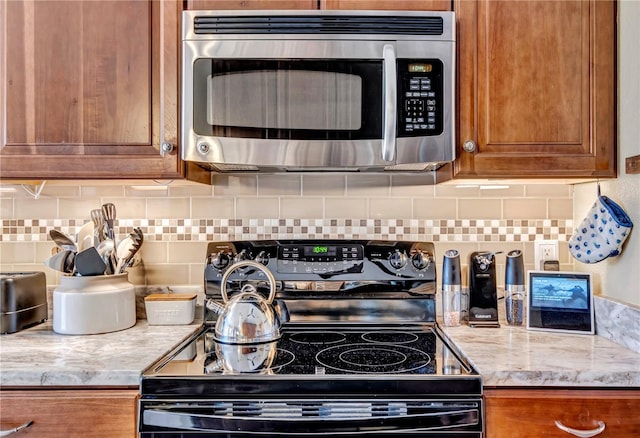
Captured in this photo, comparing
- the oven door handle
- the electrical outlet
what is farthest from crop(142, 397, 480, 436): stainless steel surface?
the electrical outlet

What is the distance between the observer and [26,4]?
1.38 meters

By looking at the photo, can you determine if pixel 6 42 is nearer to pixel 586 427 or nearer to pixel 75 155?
pixel 75 155

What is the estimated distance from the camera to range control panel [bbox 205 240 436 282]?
62.8 inches

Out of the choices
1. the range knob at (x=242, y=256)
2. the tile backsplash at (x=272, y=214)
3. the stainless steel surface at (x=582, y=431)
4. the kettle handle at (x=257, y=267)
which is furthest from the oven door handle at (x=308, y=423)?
the tile backsplash at (x=272, y=214)

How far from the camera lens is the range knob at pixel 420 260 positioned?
159 cm

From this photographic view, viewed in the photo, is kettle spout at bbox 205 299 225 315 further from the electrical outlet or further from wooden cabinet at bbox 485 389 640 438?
the electrical outlet

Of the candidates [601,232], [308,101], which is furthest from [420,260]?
[308,101]

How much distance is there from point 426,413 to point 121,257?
109 cm

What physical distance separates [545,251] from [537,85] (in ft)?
2.06

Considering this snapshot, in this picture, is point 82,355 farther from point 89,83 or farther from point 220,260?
point 89,83

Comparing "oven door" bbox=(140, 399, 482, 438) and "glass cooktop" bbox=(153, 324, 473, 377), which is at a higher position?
"glass cooktop" bbox=(153, 324, 473, 377)

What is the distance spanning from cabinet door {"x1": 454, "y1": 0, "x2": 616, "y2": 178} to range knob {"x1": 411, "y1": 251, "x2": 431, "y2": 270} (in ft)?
1.19

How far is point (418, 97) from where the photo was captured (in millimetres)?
1346

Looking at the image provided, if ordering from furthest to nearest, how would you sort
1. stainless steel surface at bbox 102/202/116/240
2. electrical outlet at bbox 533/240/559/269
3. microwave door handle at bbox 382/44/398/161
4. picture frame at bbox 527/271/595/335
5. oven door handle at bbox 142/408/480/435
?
electrical outlet at bbox 533/240/559/269, stainless steel surface at bbox 102/202/116/240, picture frame at bbox 527/271/595/335, microwave door handle at bbox 382/44/398/161, oven door handle at bbox 142/408/480/435
